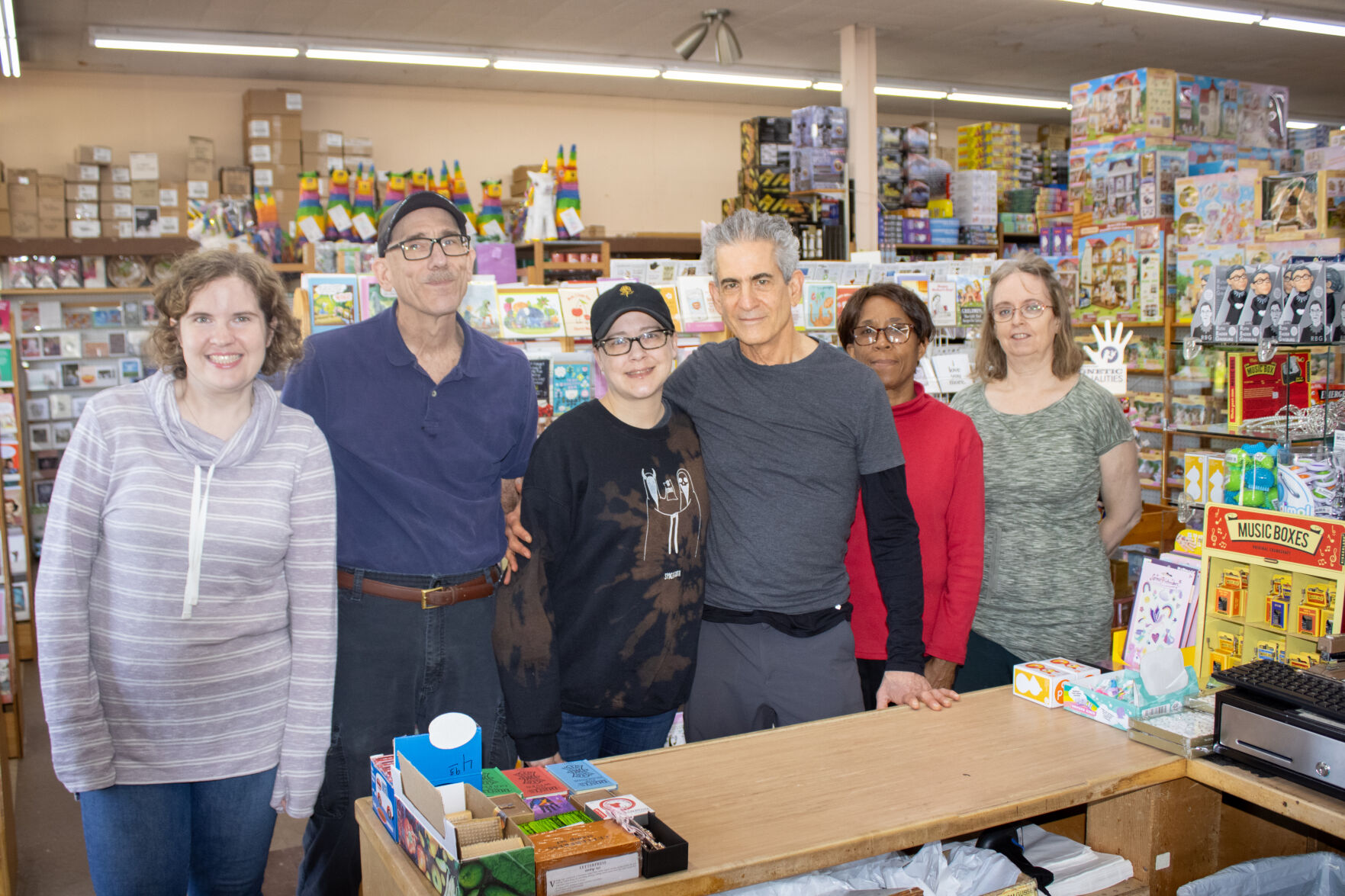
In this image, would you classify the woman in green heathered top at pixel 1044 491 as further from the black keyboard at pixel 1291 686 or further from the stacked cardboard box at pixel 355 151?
the stacked cardboard box at pixel 355 151

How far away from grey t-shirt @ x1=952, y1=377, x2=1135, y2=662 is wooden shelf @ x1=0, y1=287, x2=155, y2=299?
7.91 metres

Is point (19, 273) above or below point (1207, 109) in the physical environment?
below

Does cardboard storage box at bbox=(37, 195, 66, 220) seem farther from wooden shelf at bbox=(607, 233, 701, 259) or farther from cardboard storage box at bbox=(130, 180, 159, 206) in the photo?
wooden shelf at bbox=(607, 233, 701, 259)

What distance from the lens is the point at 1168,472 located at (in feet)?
20.7

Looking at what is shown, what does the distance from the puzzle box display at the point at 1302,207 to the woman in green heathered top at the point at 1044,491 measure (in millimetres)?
3925

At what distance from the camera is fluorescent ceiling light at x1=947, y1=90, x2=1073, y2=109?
12.6 m

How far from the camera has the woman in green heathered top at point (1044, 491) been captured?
2.49m

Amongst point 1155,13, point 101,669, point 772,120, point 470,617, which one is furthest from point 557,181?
point 1155,13

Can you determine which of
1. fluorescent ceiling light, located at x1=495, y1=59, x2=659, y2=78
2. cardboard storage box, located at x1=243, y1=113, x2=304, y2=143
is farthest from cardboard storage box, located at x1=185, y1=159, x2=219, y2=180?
fluorescent ceiling light, located at x1=495, y1=59, x2=659, y2=78

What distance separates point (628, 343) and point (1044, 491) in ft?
3.75

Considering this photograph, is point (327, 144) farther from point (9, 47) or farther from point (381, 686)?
point (381, 686)

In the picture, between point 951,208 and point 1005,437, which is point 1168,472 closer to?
point 1005,437

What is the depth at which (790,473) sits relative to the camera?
2174 millimetres

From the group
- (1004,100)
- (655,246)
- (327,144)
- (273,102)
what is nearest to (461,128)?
(327,144)
